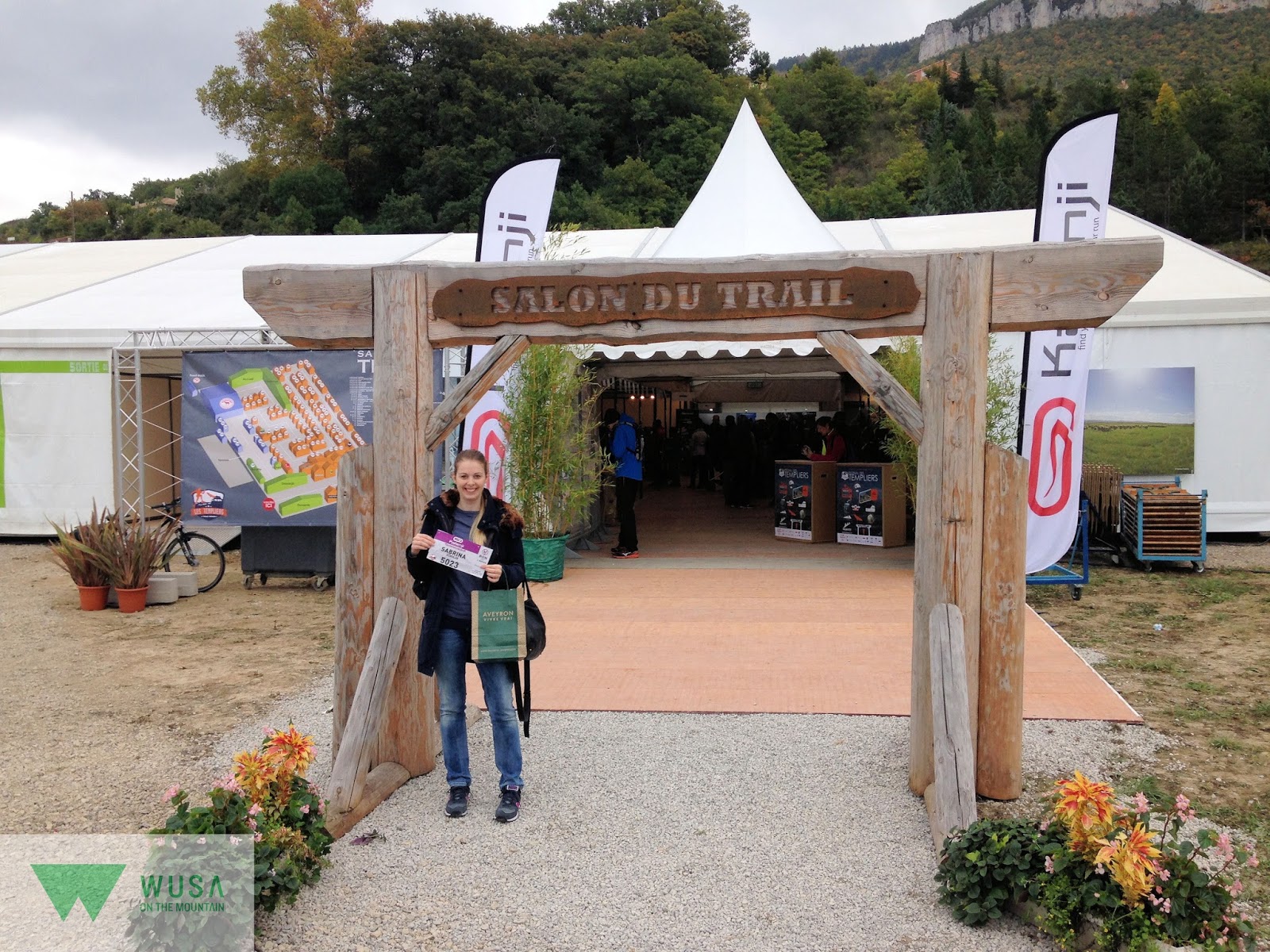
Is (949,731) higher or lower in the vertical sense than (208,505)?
lower

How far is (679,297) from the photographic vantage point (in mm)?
4250

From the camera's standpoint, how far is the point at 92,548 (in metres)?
8.74

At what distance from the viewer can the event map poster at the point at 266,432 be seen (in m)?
9.35

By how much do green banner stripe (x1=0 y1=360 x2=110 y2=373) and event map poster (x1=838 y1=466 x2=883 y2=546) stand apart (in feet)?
28.7

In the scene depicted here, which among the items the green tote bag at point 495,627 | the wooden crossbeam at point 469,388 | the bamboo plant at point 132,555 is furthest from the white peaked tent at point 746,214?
the green tote bag at point 495,627

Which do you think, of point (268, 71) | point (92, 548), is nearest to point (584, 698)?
point (92, 548)

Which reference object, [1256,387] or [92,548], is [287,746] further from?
[1256,387]

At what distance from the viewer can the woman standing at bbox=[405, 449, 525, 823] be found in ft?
13.3

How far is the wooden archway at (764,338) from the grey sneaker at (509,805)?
55 cm

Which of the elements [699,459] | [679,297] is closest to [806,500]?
[699,459]

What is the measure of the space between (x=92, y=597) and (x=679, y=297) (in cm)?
687

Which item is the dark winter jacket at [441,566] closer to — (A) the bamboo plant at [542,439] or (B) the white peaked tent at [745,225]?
(A) the bamboo plant at [542,439]

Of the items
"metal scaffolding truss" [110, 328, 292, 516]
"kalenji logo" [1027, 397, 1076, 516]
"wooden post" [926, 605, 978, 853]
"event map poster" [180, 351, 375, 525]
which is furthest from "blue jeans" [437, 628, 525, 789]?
"metal scaffolding truss" [110, 328, 292, 516]

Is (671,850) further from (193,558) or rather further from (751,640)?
(193,558)
